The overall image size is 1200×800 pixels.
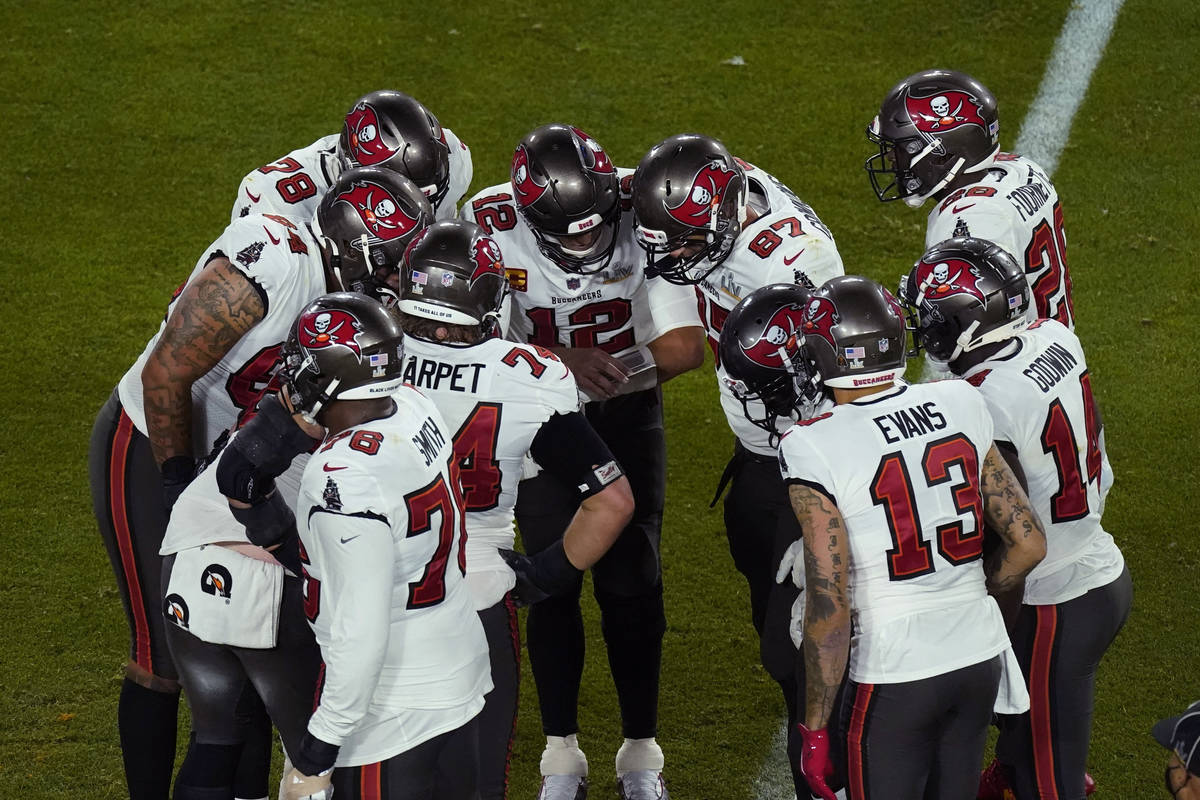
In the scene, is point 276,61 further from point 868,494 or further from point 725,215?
point 868,494

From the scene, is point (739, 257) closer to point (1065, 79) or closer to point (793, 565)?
point (793, 565)

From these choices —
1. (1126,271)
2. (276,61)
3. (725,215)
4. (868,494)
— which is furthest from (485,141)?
(868,494)

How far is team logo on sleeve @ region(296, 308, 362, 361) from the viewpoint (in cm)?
305

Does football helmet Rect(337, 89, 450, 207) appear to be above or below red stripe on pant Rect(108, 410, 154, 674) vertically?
above

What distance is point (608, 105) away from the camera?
836 cm

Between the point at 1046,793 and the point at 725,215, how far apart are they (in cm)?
182

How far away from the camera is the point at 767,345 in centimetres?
356

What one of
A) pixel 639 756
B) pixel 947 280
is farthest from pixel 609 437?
pixel 947 280

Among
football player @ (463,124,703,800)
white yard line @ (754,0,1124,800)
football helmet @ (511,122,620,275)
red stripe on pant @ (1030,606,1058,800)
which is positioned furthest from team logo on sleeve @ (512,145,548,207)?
white yard line @ (754,0,1124,800)

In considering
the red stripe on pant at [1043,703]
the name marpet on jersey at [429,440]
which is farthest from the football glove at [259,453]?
the red stripe on pant at [1043,703]

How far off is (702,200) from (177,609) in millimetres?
1801

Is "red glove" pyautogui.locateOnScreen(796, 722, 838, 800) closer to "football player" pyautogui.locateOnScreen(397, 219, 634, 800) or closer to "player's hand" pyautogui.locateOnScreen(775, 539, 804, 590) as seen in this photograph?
"player's hand" pyautogui.locateOnScreen(775, 539, 804, 590)

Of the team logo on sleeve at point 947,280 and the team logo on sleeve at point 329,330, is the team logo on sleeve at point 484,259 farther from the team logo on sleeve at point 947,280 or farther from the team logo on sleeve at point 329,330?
the team logo on sleeve at point 947,280

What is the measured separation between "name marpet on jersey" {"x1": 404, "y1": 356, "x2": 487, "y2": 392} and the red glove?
45.4 inches
